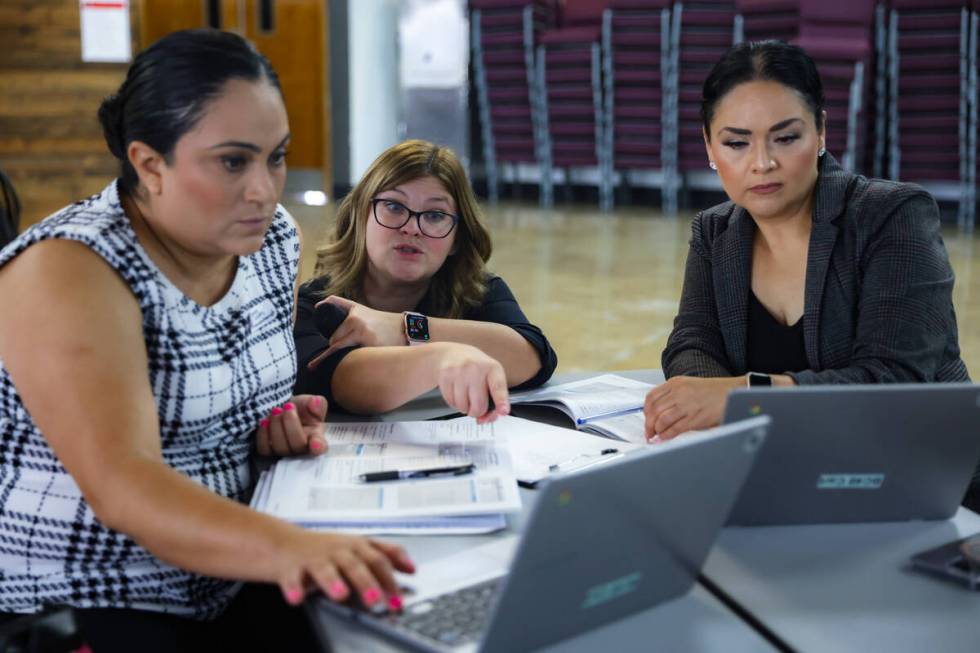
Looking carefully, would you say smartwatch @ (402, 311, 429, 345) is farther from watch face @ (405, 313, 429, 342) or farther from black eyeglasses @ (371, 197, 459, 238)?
black eyeglasses @ (371, 197, 459, 238)

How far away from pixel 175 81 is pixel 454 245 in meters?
1.09

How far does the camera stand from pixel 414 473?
4.33ft

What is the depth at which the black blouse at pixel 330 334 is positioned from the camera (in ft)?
6.08

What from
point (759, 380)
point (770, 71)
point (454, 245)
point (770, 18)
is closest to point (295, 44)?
point (770, 18)

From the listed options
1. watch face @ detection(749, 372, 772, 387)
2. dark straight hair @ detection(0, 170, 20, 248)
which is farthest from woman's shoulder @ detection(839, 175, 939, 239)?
dark straight hair @ detection(0, 170, 20, 248)

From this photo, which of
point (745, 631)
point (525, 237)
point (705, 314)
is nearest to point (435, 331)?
point (705, 314)

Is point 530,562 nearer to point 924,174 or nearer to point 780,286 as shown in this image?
point 780,286

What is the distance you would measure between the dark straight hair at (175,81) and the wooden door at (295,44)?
8629 millimetres

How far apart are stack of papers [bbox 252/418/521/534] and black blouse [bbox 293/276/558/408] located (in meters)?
0.31

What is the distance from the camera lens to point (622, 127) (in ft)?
33.3

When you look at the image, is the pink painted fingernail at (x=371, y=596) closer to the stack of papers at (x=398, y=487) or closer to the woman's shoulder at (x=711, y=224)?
the stack of papers at (x=398, y=487)

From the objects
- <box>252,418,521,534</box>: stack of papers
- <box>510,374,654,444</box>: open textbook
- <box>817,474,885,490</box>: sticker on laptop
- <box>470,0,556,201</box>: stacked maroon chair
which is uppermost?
<box>470,0,556,201</box>: stacked maroon chair

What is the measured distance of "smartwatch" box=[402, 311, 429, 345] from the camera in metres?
1.99

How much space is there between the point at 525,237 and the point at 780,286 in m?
6.25
